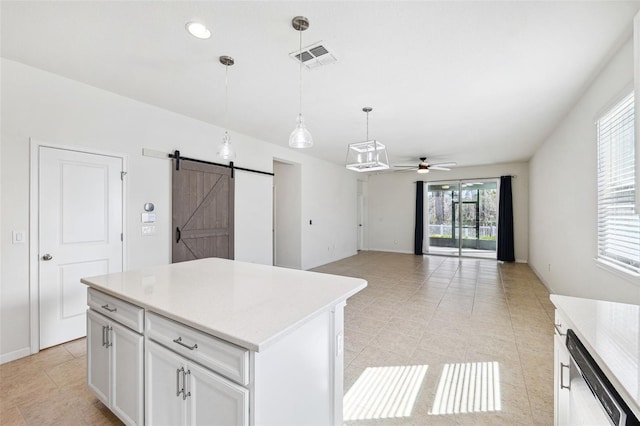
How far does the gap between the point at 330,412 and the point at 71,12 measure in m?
3.07

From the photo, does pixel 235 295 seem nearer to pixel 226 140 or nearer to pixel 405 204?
pixel 226 140

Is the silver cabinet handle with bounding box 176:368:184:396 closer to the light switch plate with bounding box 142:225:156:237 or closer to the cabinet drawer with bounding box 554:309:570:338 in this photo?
the cabinet drawer with bounding box 554:309:570:338

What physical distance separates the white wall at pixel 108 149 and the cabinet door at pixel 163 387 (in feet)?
7.27

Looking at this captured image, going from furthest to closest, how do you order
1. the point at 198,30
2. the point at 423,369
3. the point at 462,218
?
the point at 462,218
the point at 423,369
the point at 198,30

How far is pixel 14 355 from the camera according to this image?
8.48 ft

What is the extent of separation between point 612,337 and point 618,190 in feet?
7.08

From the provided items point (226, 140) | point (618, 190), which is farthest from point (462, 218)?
point (226, 140)

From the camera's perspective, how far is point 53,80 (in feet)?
9.17

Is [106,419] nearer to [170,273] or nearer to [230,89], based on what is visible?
[170,273]

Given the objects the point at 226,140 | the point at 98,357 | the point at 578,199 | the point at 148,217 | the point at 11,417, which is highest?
the point at 226,140

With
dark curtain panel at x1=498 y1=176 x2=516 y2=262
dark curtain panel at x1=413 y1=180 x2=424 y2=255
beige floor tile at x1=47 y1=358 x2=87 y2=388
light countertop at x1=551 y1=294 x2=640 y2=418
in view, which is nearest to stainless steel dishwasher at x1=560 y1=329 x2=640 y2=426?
light countertop at x1=551 y1=294 x2=640 y2=418

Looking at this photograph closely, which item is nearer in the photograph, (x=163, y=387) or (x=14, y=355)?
(x=163, y=387)

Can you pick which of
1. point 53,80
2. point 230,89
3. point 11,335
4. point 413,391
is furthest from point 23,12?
point 413,391

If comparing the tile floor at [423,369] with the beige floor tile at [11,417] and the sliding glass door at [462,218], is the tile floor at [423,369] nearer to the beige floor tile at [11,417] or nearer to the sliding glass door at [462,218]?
the beige floor tile at [11,417]
